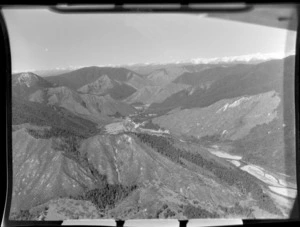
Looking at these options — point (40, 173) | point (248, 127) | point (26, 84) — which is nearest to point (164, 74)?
point (248, 127)

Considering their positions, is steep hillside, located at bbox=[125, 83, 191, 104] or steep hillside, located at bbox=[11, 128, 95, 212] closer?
steep hillside, located at bbox=[11, 128, 95, 212]

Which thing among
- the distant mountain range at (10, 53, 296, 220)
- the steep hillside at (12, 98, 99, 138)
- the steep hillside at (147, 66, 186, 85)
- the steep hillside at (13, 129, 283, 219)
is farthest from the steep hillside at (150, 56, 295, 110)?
the steep hillside at (12, 98, 99, 138)

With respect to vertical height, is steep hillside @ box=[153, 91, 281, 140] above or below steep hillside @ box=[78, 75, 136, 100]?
below

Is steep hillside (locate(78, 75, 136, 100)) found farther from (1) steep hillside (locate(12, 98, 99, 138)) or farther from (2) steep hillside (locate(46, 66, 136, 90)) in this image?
(1) steep hillside (locate(12, 98, 99, 138))

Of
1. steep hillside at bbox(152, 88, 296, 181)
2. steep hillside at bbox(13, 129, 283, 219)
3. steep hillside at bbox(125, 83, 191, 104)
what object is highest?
steep hillside at bbox(125, 83, 191, 104)

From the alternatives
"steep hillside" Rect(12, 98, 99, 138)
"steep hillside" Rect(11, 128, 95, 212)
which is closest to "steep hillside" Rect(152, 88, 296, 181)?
"steep hillside" Rect(12, 98, 99, 138)

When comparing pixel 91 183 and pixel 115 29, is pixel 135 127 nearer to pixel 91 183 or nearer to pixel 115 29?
pixel 91 183

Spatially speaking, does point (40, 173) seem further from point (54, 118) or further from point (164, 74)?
point (164, 74)

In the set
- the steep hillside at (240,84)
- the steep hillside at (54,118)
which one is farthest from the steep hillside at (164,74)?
the steep hillside at (54,118)

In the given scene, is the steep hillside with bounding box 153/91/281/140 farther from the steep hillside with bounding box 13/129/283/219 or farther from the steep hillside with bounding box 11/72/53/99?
the steep hillside with bounding box 11/72/53/99

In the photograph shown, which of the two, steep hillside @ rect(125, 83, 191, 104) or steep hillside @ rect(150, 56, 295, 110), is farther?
steep hillside @ rect(125, 83, 191, 104)

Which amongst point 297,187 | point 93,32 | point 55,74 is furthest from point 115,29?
point 297,187
